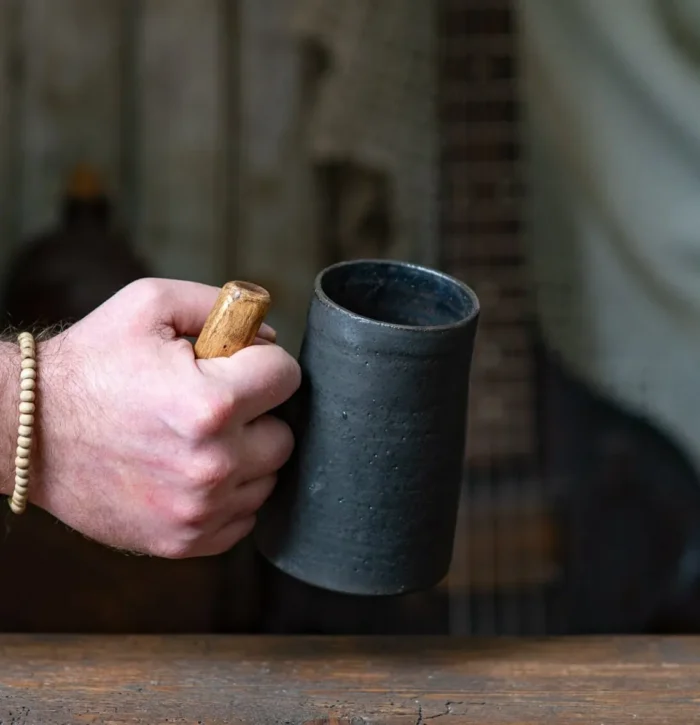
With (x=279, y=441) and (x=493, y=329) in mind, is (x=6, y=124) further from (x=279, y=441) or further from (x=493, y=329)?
(x=279, y=441)

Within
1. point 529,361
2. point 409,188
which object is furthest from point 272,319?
point 529,361

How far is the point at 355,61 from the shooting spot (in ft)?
5.31

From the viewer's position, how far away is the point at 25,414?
712 mm

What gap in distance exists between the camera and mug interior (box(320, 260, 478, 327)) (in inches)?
30.0

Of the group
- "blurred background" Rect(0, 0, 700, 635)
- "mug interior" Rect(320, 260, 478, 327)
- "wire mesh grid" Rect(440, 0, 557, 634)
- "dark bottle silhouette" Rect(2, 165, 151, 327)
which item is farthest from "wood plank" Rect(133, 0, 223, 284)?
"mug interior" Rect(320, 260, 478, 327)

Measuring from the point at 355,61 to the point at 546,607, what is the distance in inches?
40.1

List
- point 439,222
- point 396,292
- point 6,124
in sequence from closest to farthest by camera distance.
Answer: point 396,292 < point 439,222 < point 6,124

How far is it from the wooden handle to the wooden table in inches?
9.8

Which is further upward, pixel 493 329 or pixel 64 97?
pixel 64 97

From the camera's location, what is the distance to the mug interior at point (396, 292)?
2.50ft

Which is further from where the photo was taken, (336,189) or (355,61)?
(336,189)

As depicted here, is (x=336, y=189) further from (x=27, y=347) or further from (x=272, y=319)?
(x=27, y=347)

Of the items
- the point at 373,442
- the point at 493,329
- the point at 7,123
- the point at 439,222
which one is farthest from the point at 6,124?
the point at 373,442

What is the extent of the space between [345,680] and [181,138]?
140 cm
